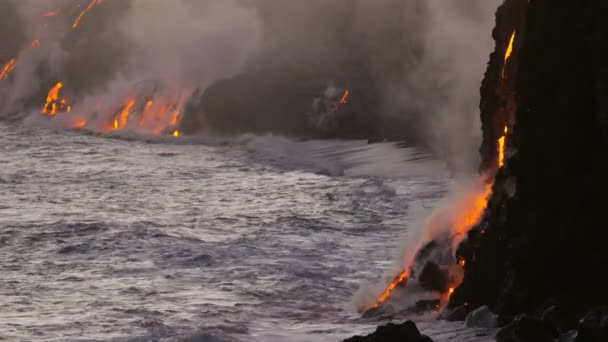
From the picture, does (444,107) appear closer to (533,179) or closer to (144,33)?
(144,33)

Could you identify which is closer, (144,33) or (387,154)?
Answer: (387,154)

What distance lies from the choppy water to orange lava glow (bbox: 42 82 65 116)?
17882 millimetres

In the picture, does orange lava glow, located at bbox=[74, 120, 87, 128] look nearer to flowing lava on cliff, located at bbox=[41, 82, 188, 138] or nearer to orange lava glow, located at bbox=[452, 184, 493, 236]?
flowing lava on cliff, located at bbox=[41, 82, 188, 138]

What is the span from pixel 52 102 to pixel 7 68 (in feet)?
29.1

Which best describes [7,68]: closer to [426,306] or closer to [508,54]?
[426,306]

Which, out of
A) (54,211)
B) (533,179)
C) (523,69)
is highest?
(523,69)

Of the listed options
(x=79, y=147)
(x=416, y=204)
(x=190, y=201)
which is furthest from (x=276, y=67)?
(x=416, y=204)

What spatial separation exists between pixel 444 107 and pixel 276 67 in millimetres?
14006

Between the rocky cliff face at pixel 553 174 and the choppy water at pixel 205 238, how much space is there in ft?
3.34

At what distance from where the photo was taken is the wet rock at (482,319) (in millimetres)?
16509

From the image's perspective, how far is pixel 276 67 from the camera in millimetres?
63031

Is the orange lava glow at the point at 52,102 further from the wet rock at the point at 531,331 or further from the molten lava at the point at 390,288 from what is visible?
the wet rock at the point at 531,331

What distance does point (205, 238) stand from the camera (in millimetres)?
28750

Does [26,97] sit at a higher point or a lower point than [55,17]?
lower
